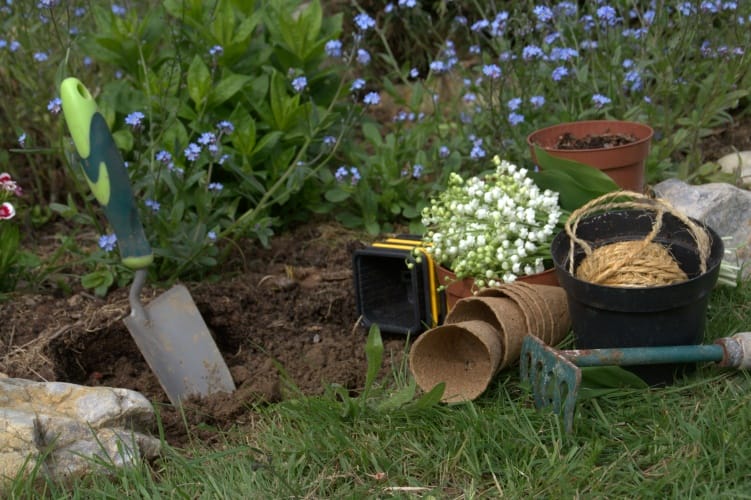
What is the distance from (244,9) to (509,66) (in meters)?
1.03

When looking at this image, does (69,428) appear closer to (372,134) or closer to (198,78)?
(198,78)

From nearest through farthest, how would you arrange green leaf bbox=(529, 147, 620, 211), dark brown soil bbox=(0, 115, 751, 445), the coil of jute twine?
1. the coil of jute twine
2. dark brown soil bbox=(0, 115, 751, 445)
3. green leaf bbox=(529, 147, 620, 211)

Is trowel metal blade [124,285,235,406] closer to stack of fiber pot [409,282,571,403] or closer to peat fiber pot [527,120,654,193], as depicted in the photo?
stack of fiber pot [409,282,571,403]

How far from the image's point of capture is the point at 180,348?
2.69m

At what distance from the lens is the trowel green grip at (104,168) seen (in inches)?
90.3

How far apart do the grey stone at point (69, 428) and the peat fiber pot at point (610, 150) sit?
58.3 inches

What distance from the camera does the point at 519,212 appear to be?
2711 millimetres

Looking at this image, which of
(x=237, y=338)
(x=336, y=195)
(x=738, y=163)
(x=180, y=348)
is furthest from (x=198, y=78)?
(x=738, y=163)

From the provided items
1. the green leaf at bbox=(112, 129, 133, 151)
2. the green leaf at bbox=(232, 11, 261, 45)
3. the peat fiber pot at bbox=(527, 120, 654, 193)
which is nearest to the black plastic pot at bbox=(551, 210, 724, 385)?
the peat fiber pot at bbox=(527, 120, 654, 193)

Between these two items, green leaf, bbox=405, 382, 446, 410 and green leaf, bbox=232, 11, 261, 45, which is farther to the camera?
green leaf, bbox=232, 11, 261, 45

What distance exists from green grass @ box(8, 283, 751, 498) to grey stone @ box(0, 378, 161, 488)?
Answer: 0.05m

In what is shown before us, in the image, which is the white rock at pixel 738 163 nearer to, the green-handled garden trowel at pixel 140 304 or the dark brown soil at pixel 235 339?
the dark brown soil at pixel 235 339

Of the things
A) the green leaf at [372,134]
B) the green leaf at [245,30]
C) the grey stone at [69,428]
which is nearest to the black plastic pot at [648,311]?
the grey stone at [69,428]

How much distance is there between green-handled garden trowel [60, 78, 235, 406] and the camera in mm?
2322
